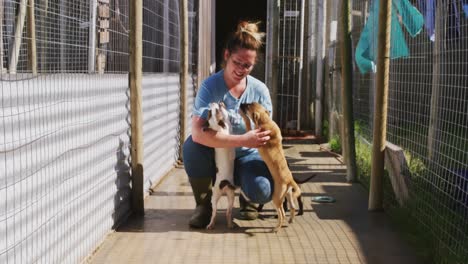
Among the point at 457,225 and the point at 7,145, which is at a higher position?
the point at 7,145

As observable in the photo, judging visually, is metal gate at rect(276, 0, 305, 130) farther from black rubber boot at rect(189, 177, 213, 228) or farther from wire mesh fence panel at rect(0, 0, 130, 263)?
wire mesh fence panel at rect(0, 0, 130, 263)

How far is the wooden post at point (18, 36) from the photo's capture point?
3.31m

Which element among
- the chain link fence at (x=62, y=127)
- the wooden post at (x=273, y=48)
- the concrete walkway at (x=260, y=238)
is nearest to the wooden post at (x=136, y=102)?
the chain link fence at (x=62, y=127)

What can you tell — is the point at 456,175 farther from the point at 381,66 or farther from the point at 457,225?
the point at 381,66

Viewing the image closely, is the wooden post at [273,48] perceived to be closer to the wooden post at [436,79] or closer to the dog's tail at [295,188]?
the wooden post at [436,79]

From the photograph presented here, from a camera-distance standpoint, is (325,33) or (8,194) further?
(325,33)

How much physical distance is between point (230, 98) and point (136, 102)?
0.72 meters

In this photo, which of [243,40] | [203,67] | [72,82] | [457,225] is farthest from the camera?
[203,67]

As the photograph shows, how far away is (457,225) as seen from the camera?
13.6 ft

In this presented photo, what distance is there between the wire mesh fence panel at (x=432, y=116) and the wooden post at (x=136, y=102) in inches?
77.1

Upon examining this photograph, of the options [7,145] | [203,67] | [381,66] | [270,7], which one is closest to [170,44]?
[203,67]

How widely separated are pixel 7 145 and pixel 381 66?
333 cm

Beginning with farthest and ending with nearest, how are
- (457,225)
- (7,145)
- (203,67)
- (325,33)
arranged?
1. (325,33)
2. (203,67)
3. (457,225)
4. (7,145)

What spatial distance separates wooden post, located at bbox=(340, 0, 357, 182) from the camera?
21.8 feet
